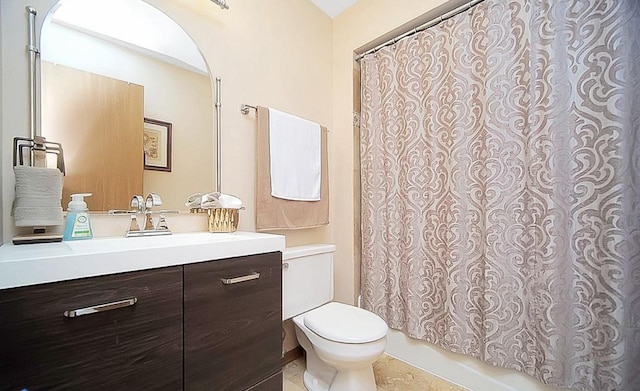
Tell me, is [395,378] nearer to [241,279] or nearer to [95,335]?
[241,279]

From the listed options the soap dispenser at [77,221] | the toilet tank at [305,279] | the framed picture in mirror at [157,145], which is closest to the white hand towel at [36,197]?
the soap dispenser at [77,221]

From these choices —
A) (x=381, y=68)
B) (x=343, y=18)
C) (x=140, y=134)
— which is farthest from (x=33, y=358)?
(x=343, y=18)

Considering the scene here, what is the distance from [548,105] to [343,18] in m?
1.49

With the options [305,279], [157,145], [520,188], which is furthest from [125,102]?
[520,188]

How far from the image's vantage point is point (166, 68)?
128 cm

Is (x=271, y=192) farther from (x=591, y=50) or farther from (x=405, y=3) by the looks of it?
(x=591, y=50)

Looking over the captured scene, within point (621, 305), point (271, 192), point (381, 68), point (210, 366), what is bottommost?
point (210, 366)

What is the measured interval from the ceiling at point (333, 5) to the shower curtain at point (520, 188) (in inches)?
19.9

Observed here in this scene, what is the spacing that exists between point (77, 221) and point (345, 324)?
1166 millimetres

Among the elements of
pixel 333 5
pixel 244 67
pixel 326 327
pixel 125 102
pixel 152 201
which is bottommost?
pixel 326 327

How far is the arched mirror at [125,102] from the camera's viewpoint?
1023mm

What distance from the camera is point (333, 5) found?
6.56ft

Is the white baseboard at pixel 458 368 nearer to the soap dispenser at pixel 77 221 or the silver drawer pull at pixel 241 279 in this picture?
the silver drawer pull at pixel 241 279

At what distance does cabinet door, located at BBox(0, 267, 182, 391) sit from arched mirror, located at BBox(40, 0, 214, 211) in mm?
555
